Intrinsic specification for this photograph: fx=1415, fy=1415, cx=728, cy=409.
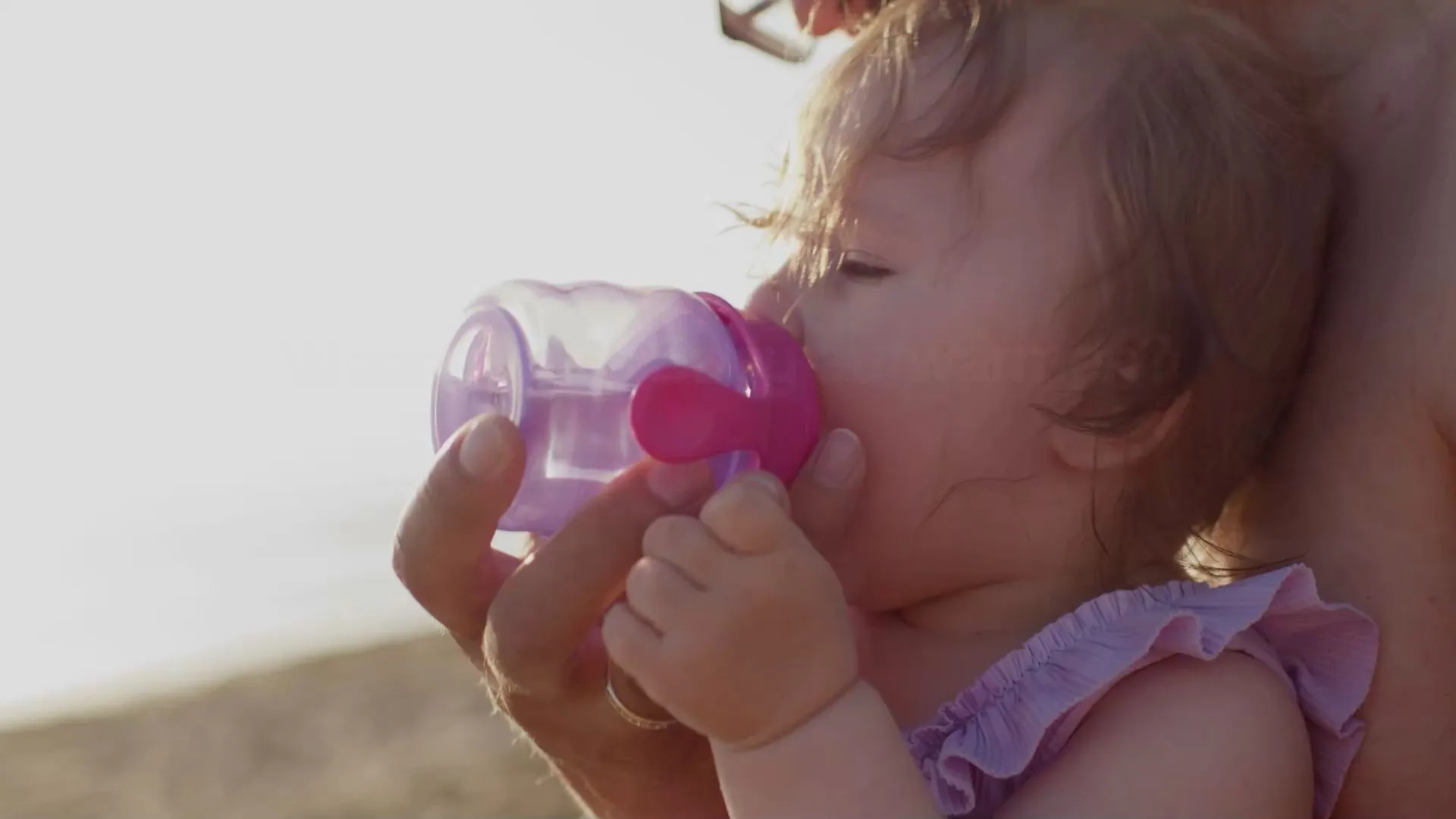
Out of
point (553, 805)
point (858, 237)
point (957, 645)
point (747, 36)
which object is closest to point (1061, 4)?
point (858, 237)

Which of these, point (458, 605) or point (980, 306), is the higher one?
point (980, 306)

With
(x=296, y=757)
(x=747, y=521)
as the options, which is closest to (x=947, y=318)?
(x=747, y=521)

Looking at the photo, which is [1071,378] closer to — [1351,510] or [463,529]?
[1351,510]

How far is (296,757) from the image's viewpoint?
4367 mm

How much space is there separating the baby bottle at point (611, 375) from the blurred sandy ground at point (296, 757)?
266 centimetres

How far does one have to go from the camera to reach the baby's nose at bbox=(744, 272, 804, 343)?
1.30m

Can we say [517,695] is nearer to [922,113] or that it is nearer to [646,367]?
[646,367]

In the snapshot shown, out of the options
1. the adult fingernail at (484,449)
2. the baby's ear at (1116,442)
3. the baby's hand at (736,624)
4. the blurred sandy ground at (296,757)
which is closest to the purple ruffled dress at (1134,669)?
the baby's ear at (1116,442)

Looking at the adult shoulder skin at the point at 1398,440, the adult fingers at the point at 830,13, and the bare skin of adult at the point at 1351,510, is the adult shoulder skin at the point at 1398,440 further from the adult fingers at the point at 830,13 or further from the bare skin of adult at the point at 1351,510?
the adult fingers at the point at 830,13

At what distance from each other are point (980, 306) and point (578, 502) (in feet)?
1.31

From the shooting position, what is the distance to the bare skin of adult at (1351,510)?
118 cm

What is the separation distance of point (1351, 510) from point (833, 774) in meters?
0.55

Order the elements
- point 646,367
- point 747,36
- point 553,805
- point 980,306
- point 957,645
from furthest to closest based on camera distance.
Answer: point 553,805, point 747,36, point 957,645, point 980,306, point 646,367

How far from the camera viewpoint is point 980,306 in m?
1.27
